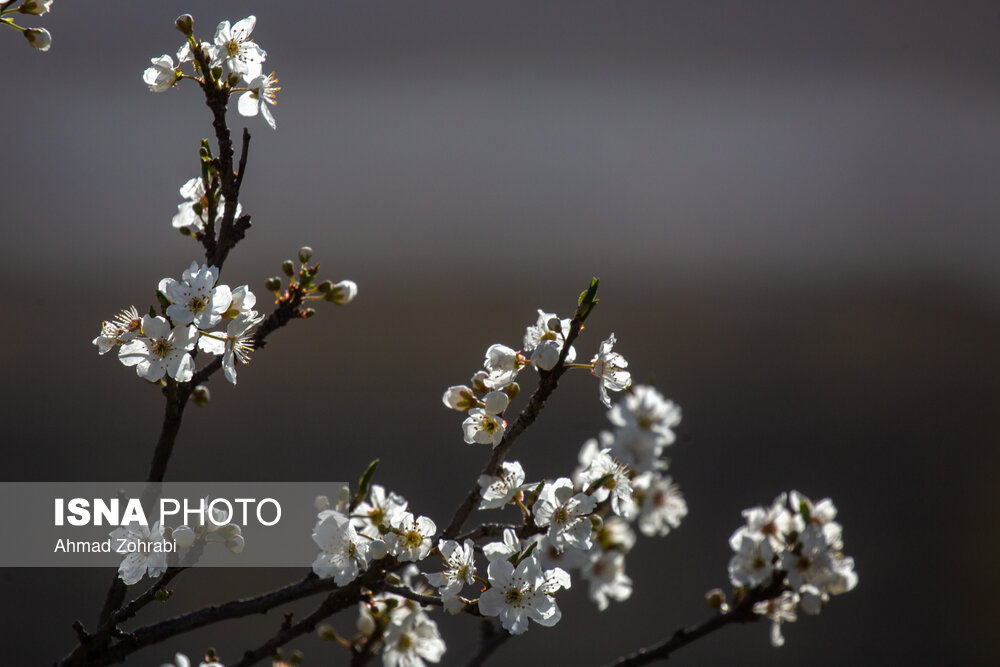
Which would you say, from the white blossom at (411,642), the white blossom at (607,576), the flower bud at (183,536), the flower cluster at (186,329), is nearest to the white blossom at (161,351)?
the flower cluster at (186,329)

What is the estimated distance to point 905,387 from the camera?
2941 millimetres

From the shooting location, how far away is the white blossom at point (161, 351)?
0.57 m

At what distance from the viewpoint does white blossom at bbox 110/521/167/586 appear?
578mm

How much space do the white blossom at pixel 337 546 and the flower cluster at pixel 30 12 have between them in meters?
0.42

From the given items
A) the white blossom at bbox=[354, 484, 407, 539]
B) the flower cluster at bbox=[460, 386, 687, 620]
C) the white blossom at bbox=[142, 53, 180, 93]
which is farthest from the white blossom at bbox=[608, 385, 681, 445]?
the white blossom at bbox=[142, 53, 180, 93]

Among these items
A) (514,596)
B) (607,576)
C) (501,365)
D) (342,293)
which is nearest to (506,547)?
(514,596)

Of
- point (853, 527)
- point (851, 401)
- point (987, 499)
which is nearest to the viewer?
point (853, 527)

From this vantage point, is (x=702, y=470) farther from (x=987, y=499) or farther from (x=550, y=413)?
(x=987, y=499)

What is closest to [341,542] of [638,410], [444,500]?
[638,410]

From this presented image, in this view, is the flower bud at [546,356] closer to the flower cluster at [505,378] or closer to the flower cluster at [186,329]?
the flower cluster at [505,378]

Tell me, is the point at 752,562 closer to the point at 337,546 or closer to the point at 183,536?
the point at 337,546

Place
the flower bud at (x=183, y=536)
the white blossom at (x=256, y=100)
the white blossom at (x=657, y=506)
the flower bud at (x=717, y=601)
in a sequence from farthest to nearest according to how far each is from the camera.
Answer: the white blossom at (x=657, y=506) → the flower bud at (x=717, y=601) → the white blossom at (x=256, y=100) → the flower bud at (x=183, y=536)

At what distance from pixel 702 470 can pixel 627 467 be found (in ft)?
6.07

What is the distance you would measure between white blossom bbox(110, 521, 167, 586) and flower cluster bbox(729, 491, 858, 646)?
18.8 inches
